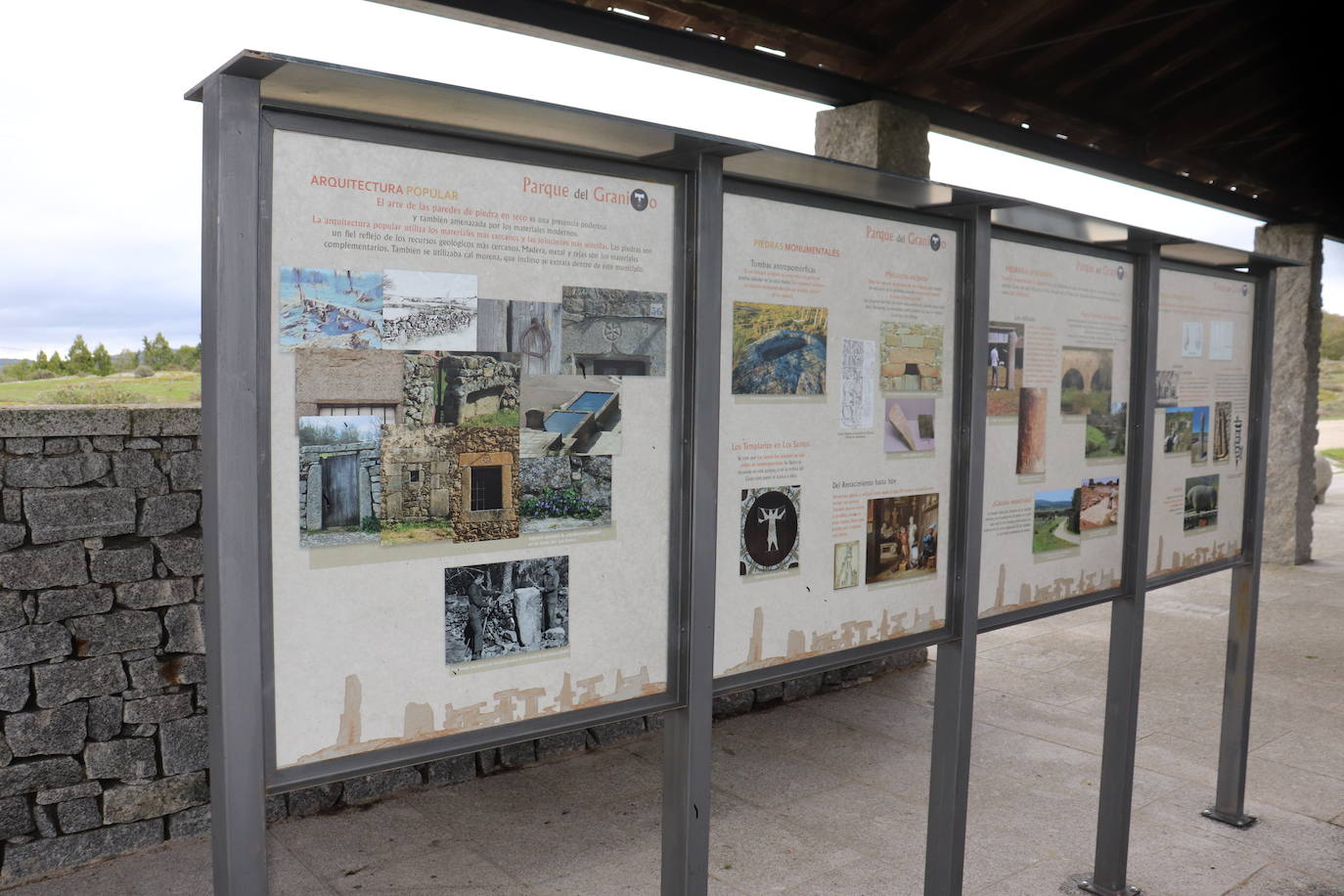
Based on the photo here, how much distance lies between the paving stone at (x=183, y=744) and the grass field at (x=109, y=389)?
1207mm

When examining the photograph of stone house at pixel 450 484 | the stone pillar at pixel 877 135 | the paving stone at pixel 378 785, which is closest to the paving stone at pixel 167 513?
the paving stone at pixel 378 785

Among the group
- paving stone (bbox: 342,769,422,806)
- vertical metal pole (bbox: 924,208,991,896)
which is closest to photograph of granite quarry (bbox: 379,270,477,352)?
vertical metal pole (bbox: 924,208,991,896)

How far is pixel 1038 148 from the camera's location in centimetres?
684

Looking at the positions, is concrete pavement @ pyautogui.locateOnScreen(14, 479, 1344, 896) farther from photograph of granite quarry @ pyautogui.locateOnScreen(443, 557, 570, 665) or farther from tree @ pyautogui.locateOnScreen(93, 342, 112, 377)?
photograph of granite quarry @ pyautogui.locateOnScreen(443, 557, 570, 665)

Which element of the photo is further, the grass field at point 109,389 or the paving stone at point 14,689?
the grass field at point 109,389

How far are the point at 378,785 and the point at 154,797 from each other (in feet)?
3.04

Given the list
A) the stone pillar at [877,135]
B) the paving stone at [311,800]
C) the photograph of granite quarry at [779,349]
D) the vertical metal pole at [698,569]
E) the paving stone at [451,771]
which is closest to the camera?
the vertical metal pole at [698,569]

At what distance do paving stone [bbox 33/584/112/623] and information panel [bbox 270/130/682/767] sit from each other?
2.19 m

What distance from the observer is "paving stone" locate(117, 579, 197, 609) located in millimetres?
3574

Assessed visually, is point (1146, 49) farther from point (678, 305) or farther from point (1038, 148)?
point (678, 305)

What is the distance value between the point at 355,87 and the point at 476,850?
311cm

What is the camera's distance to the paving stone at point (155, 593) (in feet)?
11.7

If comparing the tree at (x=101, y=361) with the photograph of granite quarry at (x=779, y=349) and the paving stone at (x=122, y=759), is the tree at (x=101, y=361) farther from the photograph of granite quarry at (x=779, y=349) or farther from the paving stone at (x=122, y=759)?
the photograph of granite quarry at (x=779, y=349)

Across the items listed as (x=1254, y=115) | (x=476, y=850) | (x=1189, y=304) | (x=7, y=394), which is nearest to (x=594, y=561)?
(x=476, y=850)
